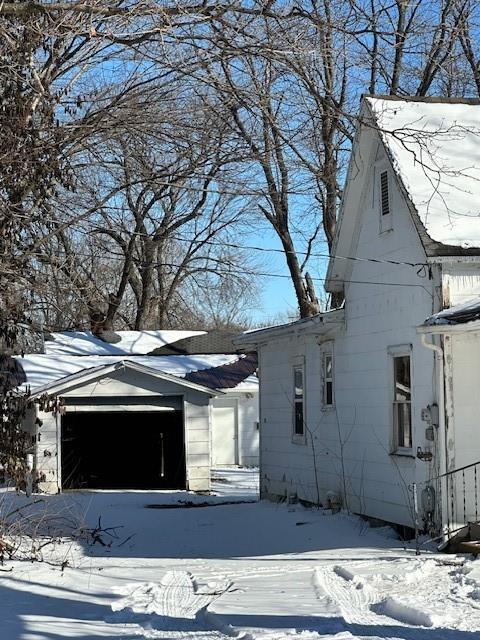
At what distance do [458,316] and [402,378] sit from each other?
2.96 metres

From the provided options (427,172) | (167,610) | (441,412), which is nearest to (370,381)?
(441,412)

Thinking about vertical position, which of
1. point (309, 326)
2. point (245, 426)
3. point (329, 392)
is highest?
point (309, 326)

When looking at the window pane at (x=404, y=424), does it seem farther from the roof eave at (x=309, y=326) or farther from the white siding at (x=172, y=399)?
the white siding at (x=172, y=399)

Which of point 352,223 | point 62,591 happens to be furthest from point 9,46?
point 352,223

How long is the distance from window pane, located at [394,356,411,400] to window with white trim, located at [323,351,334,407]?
3.00 meters

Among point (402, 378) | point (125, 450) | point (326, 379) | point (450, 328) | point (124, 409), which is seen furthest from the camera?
point (125, 450)

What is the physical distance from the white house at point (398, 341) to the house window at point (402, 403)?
0.02 meters

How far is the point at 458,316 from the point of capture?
12.7 m

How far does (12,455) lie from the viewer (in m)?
12.5

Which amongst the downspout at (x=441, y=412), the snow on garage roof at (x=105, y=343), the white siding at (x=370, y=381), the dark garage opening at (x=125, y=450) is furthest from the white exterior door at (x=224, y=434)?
the downspout at (x=441, y=412)

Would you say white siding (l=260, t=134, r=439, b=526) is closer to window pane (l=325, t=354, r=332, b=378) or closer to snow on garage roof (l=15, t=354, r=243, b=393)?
window pane (l=325, t=354, r=332, b=378)

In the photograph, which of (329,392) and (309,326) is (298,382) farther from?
(309,326)

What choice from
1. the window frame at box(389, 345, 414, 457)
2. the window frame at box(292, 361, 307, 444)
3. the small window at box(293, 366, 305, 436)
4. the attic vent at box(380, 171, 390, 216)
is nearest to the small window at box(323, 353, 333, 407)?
the window frame at box(292, 361, 307, 444)

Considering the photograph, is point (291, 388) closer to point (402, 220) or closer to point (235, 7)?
point (402, 220)
